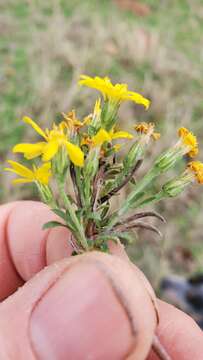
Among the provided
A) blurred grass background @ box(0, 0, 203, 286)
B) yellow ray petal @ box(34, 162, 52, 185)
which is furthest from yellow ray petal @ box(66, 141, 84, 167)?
blurred grass background @ box(0, 0, 203, 286)

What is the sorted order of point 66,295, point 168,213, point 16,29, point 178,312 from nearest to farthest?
point 66,295, point 178,312, point 168,213, point 16,29

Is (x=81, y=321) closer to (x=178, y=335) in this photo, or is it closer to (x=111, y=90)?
(x=111, y=90)

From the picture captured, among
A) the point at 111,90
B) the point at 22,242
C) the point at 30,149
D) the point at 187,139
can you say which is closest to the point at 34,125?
the point at 30,149

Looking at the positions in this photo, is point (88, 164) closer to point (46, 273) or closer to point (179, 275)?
point (46, 273)

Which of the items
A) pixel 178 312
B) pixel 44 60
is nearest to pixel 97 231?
pixel 178 312

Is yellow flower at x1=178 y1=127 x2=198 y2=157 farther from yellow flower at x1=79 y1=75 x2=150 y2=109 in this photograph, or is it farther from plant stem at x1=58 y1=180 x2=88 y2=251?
plant stem at x1=58 y1=180 x2=88 y2=251

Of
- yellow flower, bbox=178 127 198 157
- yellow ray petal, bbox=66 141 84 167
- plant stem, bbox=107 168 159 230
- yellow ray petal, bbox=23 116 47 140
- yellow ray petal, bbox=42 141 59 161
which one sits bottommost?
plant stem, bbox=107 168 159 230
